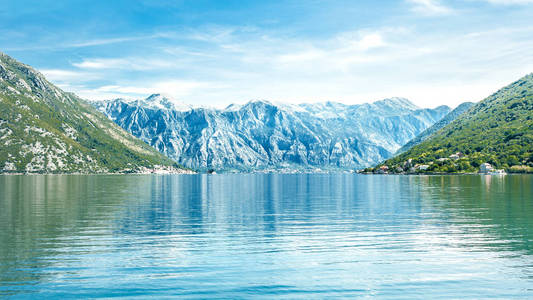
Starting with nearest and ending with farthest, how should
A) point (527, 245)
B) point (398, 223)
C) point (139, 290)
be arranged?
point (139, 290) → point (527, 245) → point (398, 223)

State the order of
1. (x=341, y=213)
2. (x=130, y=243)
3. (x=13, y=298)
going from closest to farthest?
(x=13, y=298) < (x=130, y=243) < (x=341, y=213)

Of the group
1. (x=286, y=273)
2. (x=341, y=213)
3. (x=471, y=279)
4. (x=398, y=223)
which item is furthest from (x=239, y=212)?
(x=471, y=279)

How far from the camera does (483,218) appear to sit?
223ft

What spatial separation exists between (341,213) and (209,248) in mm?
39058

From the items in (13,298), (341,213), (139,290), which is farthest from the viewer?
(341,213)

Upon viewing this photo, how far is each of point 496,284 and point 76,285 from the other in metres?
30.0

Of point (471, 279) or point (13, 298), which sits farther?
point (471, 279)

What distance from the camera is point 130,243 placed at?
47.6m

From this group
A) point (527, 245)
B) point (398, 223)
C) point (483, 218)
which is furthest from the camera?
point (483, 218)

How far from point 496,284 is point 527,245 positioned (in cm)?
1737

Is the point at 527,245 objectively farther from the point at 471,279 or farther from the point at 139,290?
the point at 139,290

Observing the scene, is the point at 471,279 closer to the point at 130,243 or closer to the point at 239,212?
the point at 130,243

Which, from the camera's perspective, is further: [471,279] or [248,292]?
[471,279]

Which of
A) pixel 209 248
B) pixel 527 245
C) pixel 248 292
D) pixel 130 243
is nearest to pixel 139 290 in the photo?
pixel 248 292
